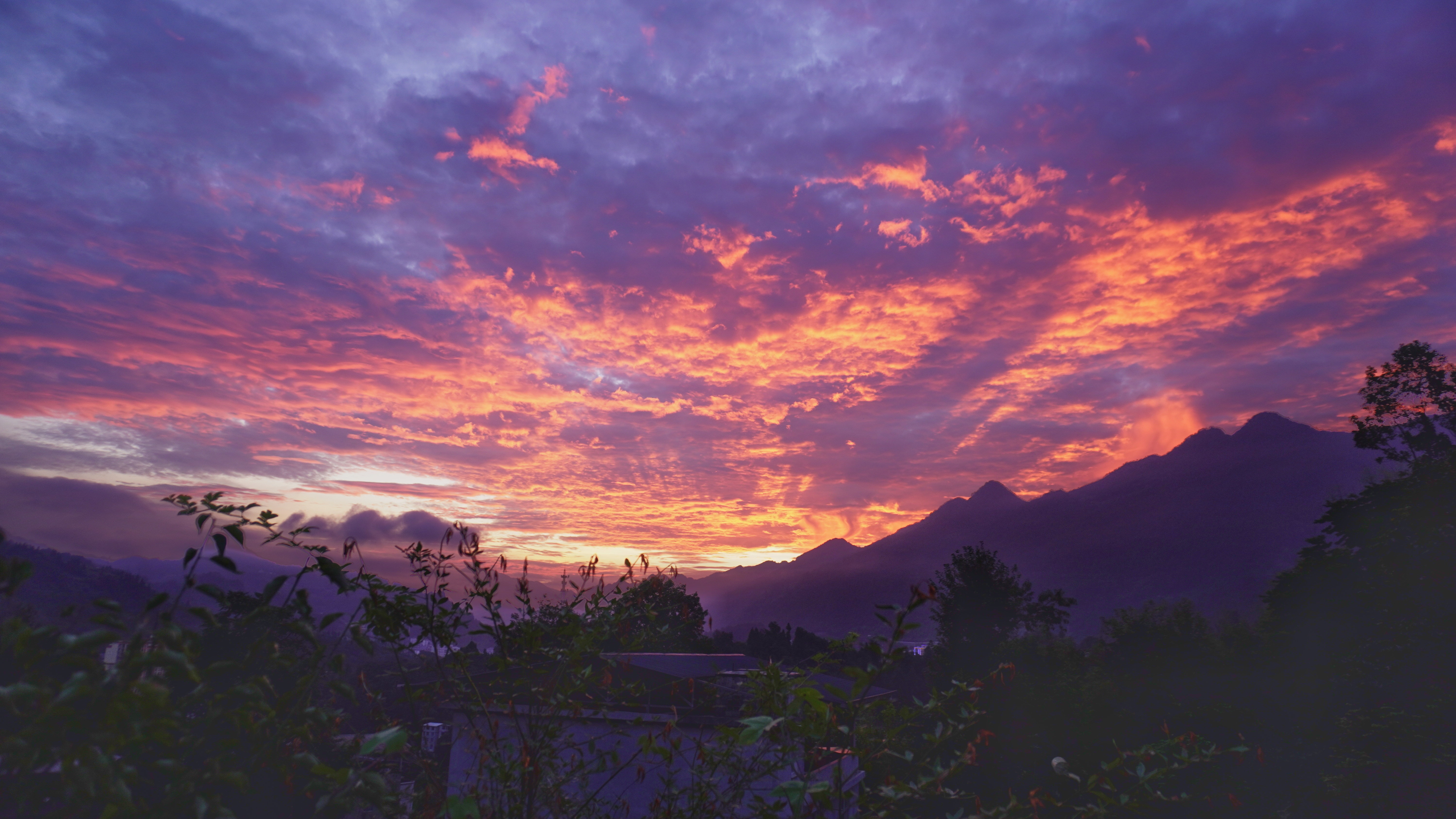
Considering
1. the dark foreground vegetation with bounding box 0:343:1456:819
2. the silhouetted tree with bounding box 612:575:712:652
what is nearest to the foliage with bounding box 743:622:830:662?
the silhouetted tree with bounding box 612:575:712:652

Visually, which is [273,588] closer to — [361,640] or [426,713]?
[361,640]

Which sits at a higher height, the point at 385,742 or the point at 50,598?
the point at 50,598

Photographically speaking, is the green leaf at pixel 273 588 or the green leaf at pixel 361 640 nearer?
the green leaf at pixel 273 588

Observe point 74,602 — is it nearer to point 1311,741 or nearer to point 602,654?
point 602,654

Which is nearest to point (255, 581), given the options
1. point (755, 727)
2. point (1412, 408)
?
point (755, 727)

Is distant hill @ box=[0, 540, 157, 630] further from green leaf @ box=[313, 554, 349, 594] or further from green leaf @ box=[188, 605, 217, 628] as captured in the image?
green leaf @ box=[313, 554, 349, 594]

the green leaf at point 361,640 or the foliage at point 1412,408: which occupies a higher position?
the foliage at point 1412,408

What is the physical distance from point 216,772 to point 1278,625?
39.2 metres

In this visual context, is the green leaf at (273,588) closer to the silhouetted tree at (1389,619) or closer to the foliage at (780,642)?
the silhouetted tree at (1389,619)

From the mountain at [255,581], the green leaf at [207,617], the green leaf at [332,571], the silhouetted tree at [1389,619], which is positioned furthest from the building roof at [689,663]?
the silhouetted tree at [1389,619]

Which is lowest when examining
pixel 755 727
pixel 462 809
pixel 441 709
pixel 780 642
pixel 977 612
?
pixel 780 642

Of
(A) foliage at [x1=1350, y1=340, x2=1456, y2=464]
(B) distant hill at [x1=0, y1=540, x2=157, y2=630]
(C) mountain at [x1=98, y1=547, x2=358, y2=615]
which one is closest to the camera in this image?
(B) distant hill at [x1=0, y1=540, x2=157, y2=630]

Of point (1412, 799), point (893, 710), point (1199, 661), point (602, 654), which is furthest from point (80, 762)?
point (1199, 661)

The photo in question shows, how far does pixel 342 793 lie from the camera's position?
1.64m
